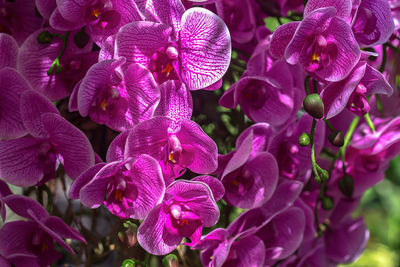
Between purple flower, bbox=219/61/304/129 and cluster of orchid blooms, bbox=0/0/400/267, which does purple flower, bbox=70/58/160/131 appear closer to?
cluster of orchid blooms, bbox=0/0/400/267

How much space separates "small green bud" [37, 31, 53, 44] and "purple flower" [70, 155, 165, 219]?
0.46 ft

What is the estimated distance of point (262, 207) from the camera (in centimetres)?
54

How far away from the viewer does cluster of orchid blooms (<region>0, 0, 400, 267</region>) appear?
16.6 inches

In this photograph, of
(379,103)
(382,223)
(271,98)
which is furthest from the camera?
(382,223)

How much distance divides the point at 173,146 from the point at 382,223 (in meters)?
1.64

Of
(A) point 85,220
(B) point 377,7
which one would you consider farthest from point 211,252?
(A) point 85,220

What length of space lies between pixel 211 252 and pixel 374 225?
1510 millimetres

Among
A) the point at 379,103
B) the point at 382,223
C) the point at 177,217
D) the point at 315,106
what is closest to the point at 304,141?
the point at 315,106

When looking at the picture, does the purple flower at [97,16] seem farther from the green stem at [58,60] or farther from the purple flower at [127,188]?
the purple flower at [127,188]

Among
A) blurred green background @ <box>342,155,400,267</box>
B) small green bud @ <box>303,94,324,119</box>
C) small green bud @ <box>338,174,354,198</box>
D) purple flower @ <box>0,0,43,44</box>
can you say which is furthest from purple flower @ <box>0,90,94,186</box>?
blurred green background @ <box>342,155,400,267</box>

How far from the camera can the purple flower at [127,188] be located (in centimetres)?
41

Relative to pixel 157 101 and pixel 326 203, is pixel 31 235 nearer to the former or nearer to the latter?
pixel 157 101

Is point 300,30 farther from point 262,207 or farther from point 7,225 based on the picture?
point 7,225

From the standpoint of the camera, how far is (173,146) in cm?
43
